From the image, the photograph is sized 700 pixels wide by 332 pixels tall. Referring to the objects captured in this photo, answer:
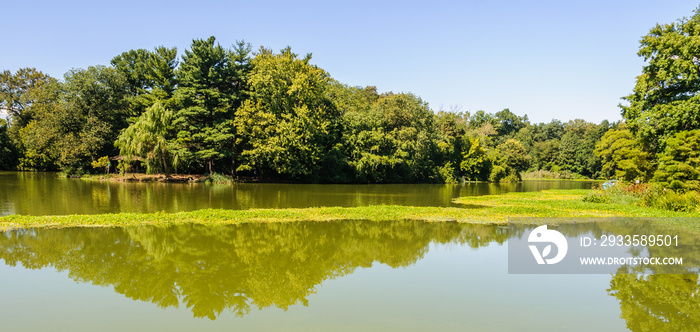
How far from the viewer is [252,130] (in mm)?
44500

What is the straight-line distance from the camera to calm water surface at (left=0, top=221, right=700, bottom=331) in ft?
23.4

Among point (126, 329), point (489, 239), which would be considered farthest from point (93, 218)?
point (489, 239)

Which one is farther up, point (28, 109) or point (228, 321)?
point (28, 109)

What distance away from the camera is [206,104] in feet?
154

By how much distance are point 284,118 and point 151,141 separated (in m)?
14.4

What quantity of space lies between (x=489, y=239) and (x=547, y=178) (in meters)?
84.1

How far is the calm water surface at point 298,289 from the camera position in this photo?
7.14 metres

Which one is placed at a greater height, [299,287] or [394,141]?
[394,141]

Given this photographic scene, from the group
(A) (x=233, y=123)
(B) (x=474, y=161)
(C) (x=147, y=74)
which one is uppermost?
(C) (x=147, y=74)

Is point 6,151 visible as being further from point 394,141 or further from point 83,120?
point 394,141

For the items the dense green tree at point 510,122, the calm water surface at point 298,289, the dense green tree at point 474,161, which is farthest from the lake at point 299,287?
the dense green tree at point 510,122

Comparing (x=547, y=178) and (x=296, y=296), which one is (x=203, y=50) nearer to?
(x=296, y=296)

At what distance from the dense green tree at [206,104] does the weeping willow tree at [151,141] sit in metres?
1.33

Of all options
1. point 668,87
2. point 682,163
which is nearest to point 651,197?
point 682,163
